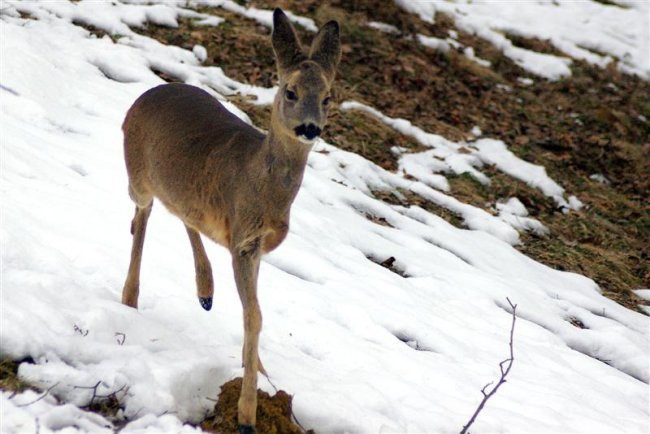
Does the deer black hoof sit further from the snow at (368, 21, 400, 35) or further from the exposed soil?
the snow at (368, 21, 400, 35)

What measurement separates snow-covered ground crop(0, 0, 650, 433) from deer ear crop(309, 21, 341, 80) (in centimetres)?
172

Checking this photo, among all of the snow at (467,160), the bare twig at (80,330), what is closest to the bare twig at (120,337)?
the bare twig at (80,330)

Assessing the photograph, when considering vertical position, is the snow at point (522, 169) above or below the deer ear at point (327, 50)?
below

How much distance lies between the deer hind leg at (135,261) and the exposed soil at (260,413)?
117cm

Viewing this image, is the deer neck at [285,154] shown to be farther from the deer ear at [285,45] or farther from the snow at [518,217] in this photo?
the snow at [518,217]

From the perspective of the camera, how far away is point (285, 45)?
4.20 metres

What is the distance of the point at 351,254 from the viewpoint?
7125 millimetres

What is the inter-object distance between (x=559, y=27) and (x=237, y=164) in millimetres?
13775

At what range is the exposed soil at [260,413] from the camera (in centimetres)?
373

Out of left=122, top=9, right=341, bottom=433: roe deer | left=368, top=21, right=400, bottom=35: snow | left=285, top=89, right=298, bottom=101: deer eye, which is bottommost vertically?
left=368, top=21, right=400, bottom=35: snow

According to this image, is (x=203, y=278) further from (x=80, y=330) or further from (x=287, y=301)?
(x=80, y=330)

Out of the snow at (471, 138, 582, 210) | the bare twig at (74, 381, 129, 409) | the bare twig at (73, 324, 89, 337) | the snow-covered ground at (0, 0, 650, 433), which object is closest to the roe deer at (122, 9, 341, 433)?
the snow-covered ground at (0, 0, 650, 433)

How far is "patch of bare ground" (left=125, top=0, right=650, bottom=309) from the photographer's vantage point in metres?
9.54

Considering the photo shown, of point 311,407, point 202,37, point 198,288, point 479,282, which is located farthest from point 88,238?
point 202,37
